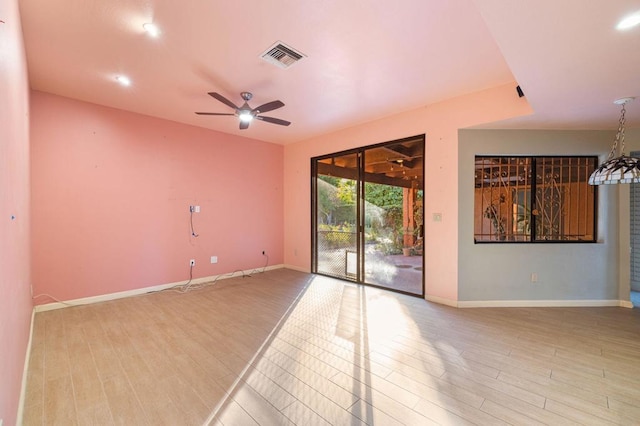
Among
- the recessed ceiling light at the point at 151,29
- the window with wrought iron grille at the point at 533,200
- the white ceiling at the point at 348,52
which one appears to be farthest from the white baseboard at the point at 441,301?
the recessed ceiling light at the point at 151,29

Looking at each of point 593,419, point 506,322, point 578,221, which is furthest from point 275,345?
point 578,221

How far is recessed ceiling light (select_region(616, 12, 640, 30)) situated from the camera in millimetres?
1743

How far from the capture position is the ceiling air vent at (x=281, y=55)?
263 cm

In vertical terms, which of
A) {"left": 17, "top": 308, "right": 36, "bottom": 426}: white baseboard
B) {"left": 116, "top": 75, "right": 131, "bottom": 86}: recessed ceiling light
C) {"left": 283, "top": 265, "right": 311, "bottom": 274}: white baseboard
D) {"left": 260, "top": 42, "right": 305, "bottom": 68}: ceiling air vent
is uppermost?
{"left": 116, "top": 75, "right": 131, "bottom": 86}: recessed ceiling light

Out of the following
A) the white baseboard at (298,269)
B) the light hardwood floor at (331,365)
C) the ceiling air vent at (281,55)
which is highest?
the ceiling air vent at (281,55)

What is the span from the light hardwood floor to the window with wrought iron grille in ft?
3.51

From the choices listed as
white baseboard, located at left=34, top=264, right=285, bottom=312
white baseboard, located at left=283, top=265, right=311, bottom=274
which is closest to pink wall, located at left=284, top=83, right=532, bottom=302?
white baseboard, located at left=283, top=265, right=311, bottom=274

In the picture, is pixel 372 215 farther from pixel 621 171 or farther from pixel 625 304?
pixel 625 304

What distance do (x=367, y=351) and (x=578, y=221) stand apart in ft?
12.5

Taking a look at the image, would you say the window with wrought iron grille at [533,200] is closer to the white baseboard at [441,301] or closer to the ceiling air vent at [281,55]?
the white baseboard at [441,301]

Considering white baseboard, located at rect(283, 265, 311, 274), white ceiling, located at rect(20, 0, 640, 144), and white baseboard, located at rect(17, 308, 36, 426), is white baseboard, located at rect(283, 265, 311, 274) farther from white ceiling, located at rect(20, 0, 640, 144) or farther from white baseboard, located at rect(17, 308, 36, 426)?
white baseboard, located at rect(17, 308, 36, 426)

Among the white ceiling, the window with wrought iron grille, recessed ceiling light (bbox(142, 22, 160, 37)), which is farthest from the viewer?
the window with wrought iron grille

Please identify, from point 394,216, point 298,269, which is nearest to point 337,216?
point 394,216

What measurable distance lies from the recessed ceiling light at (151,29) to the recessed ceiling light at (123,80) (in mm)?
1116
